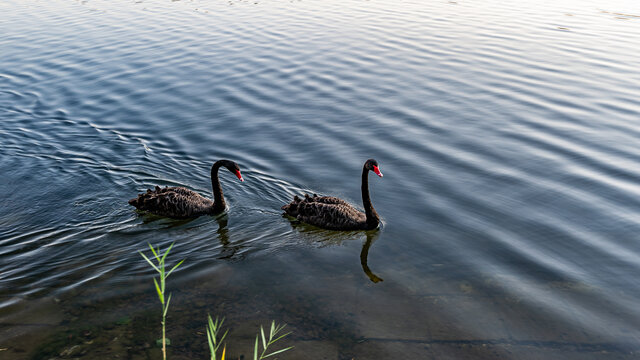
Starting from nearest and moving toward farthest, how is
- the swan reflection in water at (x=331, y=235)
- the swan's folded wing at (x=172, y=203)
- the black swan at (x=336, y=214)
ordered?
the swan reflection in water at (x=331, y=235) → the black swan at (x=336, y=214) → the swan's folded wing at (x=172, y=203)

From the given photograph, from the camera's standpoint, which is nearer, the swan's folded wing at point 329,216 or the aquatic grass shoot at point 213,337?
the aquatic grass shoot at point 213,337

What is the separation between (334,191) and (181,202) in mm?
2640

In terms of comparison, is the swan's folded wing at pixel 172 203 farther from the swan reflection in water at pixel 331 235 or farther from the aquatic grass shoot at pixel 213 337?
the aquatic grass shoot at pixel 213 337

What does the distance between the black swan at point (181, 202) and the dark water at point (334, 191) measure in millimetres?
190

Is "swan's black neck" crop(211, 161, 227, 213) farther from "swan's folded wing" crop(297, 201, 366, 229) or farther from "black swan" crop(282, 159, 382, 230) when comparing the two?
"swan's folded wing" crop(297, 201, 366, 229)

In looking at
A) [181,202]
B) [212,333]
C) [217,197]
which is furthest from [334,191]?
[212,333]

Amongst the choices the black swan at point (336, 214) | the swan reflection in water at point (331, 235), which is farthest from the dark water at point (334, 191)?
the black swan at point (336, 214)

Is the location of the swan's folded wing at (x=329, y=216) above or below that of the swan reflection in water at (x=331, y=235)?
above

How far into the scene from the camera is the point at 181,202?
8719 millimetres

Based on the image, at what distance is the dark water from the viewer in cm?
632

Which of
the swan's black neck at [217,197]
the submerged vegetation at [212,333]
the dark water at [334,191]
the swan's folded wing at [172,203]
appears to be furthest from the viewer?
the swan's black neck at [217,197]

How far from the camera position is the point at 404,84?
15.4m

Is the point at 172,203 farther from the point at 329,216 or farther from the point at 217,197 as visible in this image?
the point at 329,216

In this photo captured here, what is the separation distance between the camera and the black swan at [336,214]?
8477 millimetres
